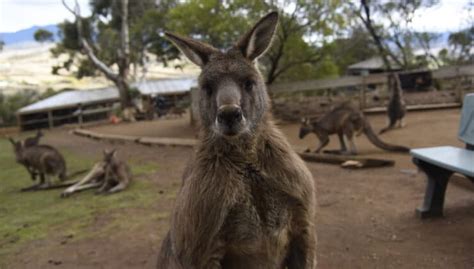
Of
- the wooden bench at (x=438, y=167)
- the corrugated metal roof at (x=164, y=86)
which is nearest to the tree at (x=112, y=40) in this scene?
the corrugated metal roof at (x=164, y=86)

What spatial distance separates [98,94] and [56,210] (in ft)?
73.2

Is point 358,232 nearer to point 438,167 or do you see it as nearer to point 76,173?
point 438,167

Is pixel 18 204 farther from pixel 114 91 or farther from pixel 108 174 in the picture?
pixel 114 91

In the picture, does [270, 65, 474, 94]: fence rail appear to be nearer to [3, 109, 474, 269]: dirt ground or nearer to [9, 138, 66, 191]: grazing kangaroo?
[3, 109, 474, 269]: dirt ground

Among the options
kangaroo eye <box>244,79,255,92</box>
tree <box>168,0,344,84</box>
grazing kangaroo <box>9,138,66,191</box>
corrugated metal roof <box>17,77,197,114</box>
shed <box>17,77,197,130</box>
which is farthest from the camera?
corrugated metal roof <box>17,77,197,114</box>

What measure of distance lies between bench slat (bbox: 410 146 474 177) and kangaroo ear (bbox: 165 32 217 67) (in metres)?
2.54

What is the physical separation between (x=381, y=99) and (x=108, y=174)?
36.4 feet

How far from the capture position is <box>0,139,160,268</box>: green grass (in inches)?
211

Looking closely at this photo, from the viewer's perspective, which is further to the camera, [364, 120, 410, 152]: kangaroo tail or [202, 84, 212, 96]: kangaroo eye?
[364, 120, 410, 152]: kangaroo tail

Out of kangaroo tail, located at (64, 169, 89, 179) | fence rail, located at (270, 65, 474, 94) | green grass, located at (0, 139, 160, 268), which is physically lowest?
green grass, located at (0, 139, 160, 268)

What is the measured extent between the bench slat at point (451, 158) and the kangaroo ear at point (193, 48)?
2538mm

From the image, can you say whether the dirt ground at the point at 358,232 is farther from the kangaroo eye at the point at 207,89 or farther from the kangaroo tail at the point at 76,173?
the kangaroo tail at the point at 76,173

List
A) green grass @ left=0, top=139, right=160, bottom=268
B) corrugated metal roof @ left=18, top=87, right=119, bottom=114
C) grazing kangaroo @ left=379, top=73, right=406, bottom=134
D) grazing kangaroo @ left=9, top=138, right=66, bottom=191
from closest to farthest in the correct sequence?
1. green grass @ left=0, top=139, right=160, bottom=268
2. grazing kangaroo @ left=9, top=138, right=66, bottom=191
3. grazing kangaroo @ left=379, top=73, right=406, bottom=134
4. corrugated metal roof @ left=18, top=87, right=119, bottom=114

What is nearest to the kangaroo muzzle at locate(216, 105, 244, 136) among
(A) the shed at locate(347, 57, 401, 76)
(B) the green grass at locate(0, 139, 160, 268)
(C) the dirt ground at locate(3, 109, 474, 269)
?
(C) the dirt ground at locate(3, 109, 474, 269)
